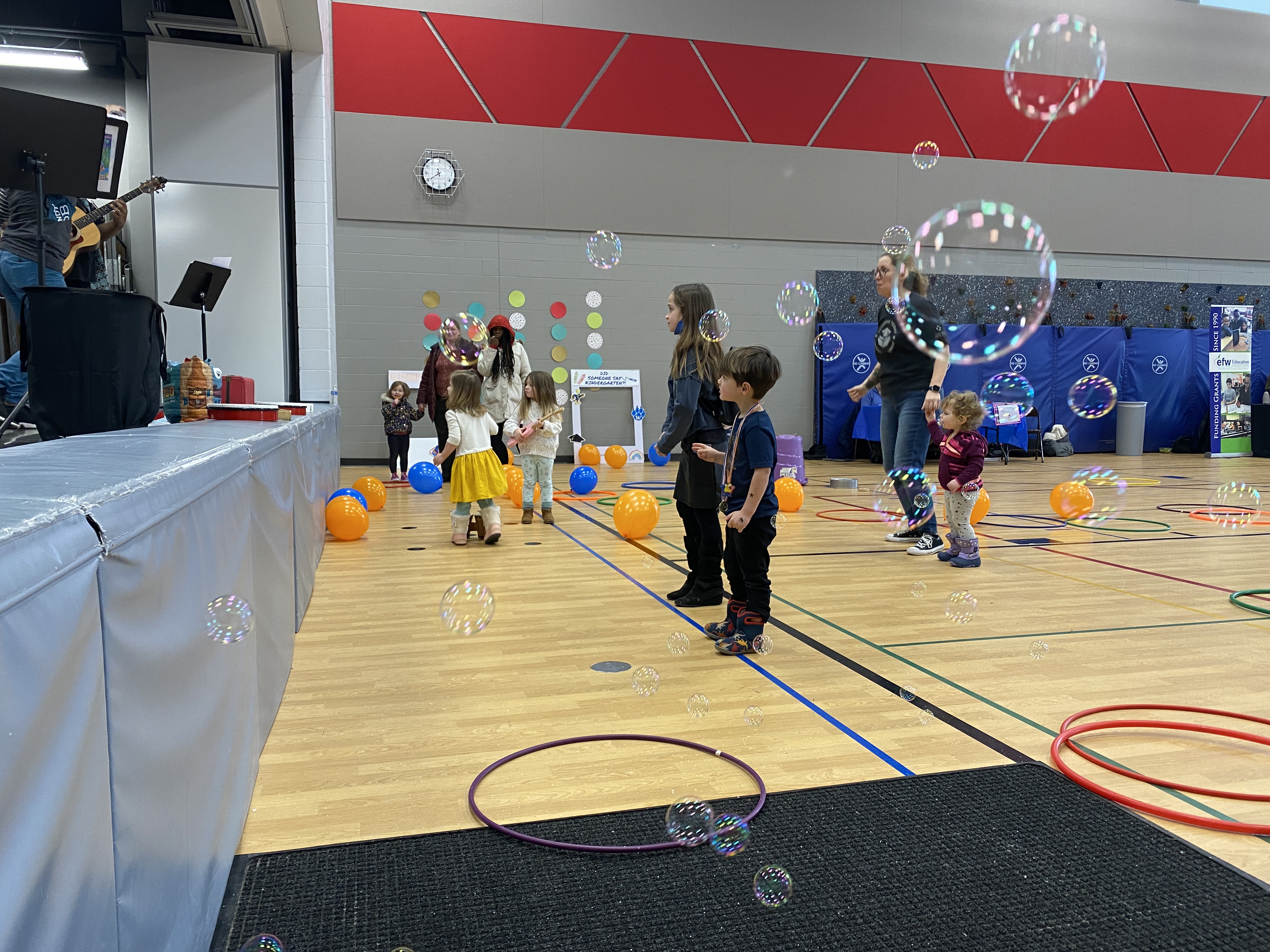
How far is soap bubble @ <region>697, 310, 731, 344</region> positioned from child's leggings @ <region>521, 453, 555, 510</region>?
8.29ft

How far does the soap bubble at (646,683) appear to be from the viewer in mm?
2553

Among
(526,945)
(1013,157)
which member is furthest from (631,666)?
(1013,157)

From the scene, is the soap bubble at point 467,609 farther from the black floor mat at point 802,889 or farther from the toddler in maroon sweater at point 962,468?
the toddler in maroon sweater at point 962,468

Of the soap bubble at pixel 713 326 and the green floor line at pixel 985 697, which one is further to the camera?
the soap bubble at pixel 713 326

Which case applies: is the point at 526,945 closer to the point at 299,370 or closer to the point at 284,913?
the point at 284,913

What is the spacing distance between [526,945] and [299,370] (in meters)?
7.35

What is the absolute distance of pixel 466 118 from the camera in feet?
32.7

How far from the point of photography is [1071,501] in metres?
6.21

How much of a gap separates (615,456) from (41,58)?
→ 705cm

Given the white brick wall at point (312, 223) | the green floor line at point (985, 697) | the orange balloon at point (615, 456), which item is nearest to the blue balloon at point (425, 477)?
the white brick wall at point (312, 223)

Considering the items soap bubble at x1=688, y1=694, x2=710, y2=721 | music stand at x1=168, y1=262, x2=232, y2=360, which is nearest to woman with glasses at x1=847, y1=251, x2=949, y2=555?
soap bubble at x1=688, y1=694, x2=710, y2=721

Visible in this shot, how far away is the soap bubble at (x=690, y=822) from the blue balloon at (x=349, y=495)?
396cm

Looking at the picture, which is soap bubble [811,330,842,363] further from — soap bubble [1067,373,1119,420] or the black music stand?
the black music stand

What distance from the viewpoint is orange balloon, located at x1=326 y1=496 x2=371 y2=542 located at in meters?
5.18
